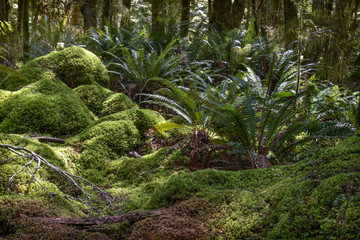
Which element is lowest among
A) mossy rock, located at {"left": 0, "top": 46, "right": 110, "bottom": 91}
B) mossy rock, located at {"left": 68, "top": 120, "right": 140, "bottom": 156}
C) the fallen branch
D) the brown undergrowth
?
mossy rock, located at {"left": 68, "top": 120, "right": 140, "bottom": 156}

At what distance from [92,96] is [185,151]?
7.33 ft

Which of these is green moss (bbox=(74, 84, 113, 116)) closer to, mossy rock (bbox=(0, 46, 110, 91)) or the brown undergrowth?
mossy rock (bbox=(0, 46, 110, 91))

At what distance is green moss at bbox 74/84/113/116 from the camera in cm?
484

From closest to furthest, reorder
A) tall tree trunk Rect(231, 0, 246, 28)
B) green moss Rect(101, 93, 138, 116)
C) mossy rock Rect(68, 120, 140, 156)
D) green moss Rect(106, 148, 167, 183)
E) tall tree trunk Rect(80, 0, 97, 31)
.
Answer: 1. green moss Rect(106, 148, 167, 183)
2. mossy rock Rect(68, 120, 140, 156)
3. green moss Rect(101, 93, 138, 116)
4. tall tree trunk Rect(80, 0, 97, 31)
5. tall tree trunk Rect(231, 0, 246, 28)

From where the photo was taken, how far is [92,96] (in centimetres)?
491

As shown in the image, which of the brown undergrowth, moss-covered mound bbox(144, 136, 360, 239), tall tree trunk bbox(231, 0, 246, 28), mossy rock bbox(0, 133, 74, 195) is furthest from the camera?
tall tree trunk bbox(231, 0, 246, 28)

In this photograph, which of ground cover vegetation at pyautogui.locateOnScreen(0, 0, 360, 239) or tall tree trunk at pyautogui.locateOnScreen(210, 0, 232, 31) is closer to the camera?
ground cover vegetation at pyautogui.locateOnScreen(0, 0, 360, 239)

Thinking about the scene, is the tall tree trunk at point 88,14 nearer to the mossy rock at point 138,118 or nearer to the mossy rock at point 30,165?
the mossy rock at point 138,118

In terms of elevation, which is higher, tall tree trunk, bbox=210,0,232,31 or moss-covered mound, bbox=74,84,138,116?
tall tree trunk, bbox=210,0,232,31

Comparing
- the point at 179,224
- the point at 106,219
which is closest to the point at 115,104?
the point at 106,219

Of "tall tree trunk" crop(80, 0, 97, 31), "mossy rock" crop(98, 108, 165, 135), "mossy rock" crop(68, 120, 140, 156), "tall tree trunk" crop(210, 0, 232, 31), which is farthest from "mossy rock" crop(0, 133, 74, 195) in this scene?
"tall tree trunk" crop(210, 0, 232, 31)

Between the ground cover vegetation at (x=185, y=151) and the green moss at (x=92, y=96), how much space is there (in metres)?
0.02

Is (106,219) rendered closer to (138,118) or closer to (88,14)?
(138,118)

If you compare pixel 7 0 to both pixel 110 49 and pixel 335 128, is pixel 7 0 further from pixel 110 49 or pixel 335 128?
pixel 335 128
